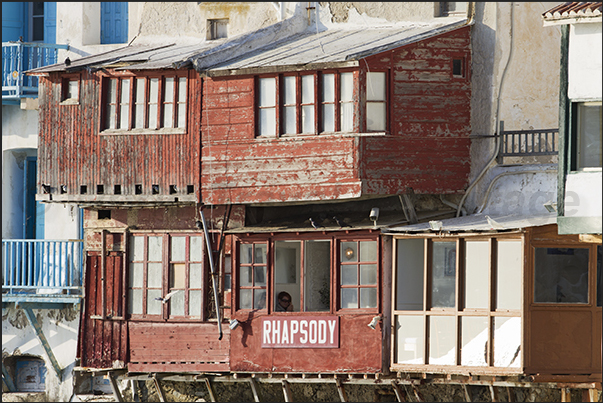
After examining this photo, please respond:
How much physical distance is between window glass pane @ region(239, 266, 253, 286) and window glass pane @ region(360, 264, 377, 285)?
7.38 feet

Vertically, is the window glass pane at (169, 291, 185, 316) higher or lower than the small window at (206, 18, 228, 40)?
lower

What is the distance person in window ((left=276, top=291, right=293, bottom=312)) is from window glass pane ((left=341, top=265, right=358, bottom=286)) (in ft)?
4.62

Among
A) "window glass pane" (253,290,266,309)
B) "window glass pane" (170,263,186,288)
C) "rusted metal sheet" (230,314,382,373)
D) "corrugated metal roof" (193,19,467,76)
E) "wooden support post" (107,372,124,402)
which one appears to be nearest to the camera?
"corrugated metal roof" (193,19,467,76)

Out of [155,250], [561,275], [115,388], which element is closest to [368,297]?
[561,275]

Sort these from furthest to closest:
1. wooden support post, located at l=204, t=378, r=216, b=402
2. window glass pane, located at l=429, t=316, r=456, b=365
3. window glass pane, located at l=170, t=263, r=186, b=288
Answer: wooden support post, located at l=204, t=378, r=216, b=402
window glass pane, located at l=170, t=263, r=186, b=288
window glass pane, located at l=429, t=316, r=456, b=365

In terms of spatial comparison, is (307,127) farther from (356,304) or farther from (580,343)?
(580,343)

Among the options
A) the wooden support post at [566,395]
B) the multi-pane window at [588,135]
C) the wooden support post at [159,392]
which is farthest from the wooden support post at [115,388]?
the multi-pane window at [588,135]

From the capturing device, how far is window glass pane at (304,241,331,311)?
22438mm

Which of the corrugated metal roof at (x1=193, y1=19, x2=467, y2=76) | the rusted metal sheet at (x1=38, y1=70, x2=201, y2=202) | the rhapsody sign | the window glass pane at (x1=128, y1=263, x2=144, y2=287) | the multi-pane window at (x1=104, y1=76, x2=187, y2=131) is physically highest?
the corrugated metal roof at (x1=193, y1=19, x2=467, y2=76)

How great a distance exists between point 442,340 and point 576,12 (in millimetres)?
5955

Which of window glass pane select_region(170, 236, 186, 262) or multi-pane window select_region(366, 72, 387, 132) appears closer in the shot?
multi-pane window select_region(366, 72, 387, 132)

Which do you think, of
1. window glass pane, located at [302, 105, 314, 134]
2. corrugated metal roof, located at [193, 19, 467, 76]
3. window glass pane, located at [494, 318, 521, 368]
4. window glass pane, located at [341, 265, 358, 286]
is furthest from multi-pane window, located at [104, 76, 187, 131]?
window glass pane, located at [494, 318, 521, 368]

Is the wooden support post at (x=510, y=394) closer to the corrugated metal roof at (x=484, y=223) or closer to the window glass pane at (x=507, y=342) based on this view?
the window glass pane at (x=507, y=342)

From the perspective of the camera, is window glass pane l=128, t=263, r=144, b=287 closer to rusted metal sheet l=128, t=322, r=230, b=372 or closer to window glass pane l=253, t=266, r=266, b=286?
rusted metal sheet l=128, t=322, r=230, b=372
